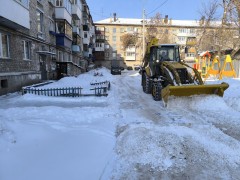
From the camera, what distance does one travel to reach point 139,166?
3869 mm

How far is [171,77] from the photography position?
372 inches

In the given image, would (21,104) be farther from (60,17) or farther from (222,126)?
(60,17)

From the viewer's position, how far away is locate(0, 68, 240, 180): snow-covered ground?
144 inches

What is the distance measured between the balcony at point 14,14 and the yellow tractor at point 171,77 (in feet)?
24.3

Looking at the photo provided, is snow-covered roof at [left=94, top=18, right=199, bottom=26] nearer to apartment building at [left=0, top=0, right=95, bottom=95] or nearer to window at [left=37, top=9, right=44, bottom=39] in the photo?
apartment building at [left=0, top=0, right=95, bottom=95]

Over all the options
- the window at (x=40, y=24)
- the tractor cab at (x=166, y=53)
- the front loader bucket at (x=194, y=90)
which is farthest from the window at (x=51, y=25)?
the front loader bucket at (x=194, y=90)

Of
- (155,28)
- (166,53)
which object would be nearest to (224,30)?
(166,53)

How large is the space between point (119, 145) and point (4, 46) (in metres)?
10.8

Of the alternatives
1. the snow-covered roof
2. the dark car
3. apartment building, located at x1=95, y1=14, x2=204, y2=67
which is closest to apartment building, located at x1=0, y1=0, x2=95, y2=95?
the dark car

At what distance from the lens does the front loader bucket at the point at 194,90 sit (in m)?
8.31

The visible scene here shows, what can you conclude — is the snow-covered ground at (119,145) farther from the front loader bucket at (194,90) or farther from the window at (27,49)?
the window at (27,49)

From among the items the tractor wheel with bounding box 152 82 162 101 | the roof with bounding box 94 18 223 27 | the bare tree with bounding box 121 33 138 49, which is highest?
the roof with bounding box 94 18 223 27

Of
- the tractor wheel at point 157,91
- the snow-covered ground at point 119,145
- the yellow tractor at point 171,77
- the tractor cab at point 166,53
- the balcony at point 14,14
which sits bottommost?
the snow-covered ground at point 119,145

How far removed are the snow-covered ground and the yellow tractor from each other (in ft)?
3.30
